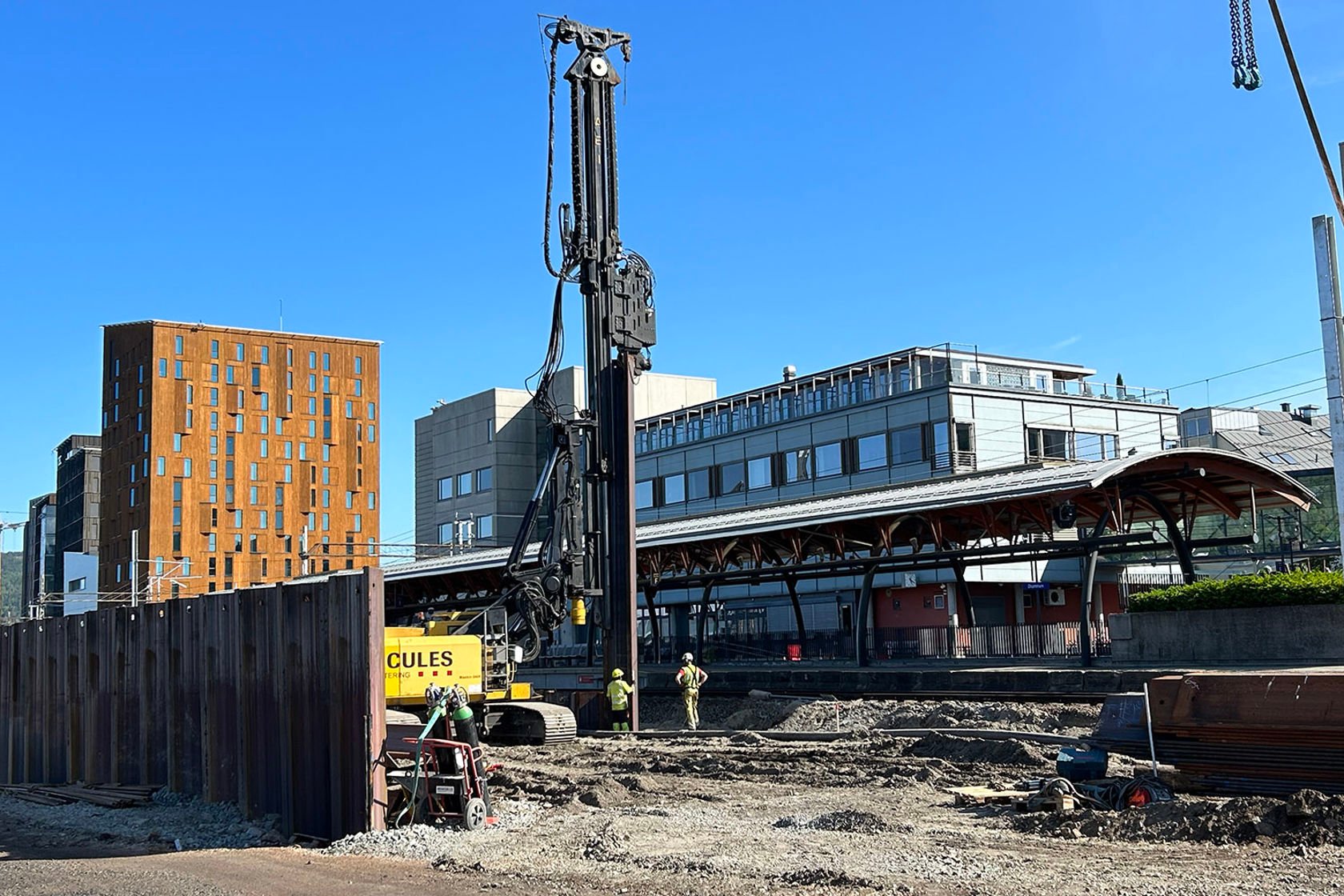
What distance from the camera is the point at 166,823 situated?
19812mm

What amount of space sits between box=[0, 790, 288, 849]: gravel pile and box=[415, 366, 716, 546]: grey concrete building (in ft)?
259

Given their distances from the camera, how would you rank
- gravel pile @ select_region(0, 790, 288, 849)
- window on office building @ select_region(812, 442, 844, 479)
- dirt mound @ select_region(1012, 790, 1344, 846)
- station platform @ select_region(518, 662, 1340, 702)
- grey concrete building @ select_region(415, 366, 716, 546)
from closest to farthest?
1. dirt mound @ select_region(1012, 790, 1344, 846)
2. gravel pile @ select_region(0, 790, 288, 849)
3. station platform @ select_region(518, 662, 1340, 702)
4. window on office building @ select_region(812, 442, 844, 479)
5. grey concrete building @ select_region(415, 366, 716, 546)

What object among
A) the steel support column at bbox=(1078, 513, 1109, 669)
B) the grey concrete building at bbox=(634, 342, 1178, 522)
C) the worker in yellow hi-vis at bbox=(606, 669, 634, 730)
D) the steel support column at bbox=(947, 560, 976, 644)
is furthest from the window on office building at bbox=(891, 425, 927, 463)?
the worker in yellow hi-vis at bbox=(606, 669, 634, 730)

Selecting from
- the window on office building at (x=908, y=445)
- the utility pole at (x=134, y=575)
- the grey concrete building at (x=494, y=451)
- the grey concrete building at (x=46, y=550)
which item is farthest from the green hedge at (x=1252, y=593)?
the grey concrete building at (x=46, y=550)

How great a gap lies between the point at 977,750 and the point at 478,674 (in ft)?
37.8

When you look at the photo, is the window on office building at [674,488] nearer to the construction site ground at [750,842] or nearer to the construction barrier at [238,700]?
the construction barrier at [238,700]

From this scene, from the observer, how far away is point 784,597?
6500 centimetres

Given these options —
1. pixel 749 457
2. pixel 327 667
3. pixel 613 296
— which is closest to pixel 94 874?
pixel 327 667

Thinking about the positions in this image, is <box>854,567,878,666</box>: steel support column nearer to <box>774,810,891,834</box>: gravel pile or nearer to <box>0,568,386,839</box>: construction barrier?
<box>0,568,386,839</box>: construction barrier

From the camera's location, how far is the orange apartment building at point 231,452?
5438 inches

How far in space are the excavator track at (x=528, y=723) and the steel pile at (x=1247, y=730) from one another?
14555 millimetres

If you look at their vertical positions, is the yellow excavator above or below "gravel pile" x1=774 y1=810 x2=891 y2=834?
above

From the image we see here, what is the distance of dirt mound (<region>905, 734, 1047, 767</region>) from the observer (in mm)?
20484

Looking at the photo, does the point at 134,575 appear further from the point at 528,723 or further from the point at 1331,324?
the point at 1331,324
